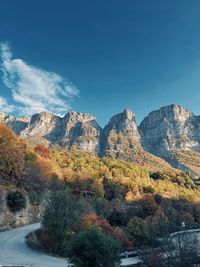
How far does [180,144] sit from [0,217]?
170m

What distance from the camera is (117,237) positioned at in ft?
99.8

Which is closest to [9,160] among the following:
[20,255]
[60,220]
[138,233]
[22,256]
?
[60,220]

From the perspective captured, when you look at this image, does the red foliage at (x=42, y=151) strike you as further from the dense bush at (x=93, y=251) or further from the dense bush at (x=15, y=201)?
the dense bush at (x=93, y=251)

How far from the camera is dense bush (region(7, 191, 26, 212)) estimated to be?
35906mm

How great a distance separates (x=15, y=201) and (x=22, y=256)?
43.8 ft

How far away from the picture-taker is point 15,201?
36156mm

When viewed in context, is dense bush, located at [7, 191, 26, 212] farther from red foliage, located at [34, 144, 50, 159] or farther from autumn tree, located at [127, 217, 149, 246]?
red foliage, located at [34, 144, 50, 159]

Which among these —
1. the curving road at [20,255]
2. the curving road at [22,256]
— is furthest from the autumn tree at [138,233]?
the curving road at [20,255]

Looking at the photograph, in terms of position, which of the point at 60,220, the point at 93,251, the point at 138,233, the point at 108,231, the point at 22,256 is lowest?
the point at 22,256

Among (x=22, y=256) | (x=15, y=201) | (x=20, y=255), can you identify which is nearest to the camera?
(x=22, y=256)

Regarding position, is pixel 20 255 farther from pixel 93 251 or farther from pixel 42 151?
pixel 42 151

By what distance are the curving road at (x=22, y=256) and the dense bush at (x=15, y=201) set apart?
6.06 m

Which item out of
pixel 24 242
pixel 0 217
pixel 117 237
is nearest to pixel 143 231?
pixel 117 237

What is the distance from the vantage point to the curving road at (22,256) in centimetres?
2173
